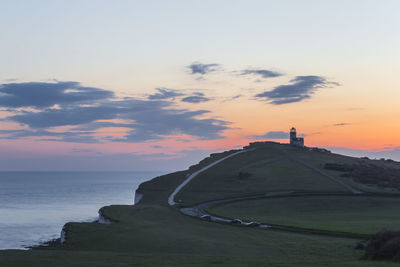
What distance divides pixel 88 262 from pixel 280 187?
8379 cm

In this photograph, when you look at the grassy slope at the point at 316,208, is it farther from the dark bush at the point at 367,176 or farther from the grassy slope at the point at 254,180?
the dark bush at the point at 367,176

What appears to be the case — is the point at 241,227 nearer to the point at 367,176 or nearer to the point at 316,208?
the point at 316,208

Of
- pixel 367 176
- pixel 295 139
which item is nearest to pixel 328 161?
pixel 367 176

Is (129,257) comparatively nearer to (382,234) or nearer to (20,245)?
(382,234)

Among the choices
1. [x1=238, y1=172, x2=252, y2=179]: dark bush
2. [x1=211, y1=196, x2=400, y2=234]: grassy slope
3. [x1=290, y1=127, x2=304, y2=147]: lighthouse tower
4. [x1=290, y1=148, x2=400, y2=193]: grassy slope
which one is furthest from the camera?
[x1=290, y1=127, x2=304, y2=147]: lighthouse tower

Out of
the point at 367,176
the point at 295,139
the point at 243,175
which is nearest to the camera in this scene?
the point at 367,176

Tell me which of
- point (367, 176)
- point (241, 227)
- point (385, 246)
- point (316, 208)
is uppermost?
point (367, 176)

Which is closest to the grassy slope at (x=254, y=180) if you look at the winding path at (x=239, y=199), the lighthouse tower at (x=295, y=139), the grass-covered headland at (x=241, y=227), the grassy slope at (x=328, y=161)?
the grass-covered headland at (x=241, y=227)

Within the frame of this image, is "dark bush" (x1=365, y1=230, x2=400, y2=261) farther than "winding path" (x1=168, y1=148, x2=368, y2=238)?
No

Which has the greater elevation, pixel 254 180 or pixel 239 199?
pixel 254 180

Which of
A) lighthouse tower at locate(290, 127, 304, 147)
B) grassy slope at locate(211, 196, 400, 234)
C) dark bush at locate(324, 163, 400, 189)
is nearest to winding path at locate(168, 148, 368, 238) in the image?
grassy slope at locate(211, 196, 400, 234)

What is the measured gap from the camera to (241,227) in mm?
62281

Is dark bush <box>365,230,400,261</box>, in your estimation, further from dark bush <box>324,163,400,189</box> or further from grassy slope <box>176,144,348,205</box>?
dark bush <box>324,163,400,189</box>

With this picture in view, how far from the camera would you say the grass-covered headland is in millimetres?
35062
